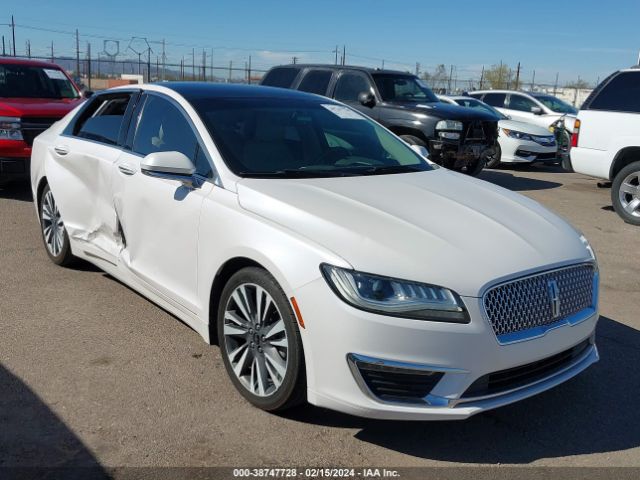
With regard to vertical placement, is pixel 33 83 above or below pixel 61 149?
above

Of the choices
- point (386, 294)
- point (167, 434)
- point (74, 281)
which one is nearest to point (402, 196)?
point (386, 294)

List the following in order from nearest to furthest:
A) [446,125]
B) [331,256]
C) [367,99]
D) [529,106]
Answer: [331,256]
[446,125]
[367,99]
[529,106]

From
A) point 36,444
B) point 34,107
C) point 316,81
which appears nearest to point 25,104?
point 34,107

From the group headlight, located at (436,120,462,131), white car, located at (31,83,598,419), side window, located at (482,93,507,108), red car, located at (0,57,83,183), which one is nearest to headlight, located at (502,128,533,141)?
side window, located at (482,93,507,108)

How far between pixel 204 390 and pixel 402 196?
1544 mm

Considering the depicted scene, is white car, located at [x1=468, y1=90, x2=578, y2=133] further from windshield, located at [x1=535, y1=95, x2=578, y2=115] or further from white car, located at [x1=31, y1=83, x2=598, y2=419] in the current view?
white car, located at [x1=31, y1=83, x2=598, y2=419]

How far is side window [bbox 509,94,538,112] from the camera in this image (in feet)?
53.0

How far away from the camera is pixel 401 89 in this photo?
1132 cm

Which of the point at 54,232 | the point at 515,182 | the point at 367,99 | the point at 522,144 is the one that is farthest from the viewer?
the point at 522,144

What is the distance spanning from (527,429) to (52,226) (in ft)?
13.9

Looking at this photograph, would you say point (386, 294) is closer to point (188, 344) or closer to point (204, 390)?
point (204, 390)

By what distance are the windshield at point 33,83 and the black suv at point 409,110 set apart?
11.8 ft

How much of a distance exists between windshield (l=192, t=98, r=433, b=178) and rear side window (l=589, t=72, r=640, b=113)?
16.7ft

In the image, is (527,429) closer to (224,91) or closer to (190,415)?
(190,415)
